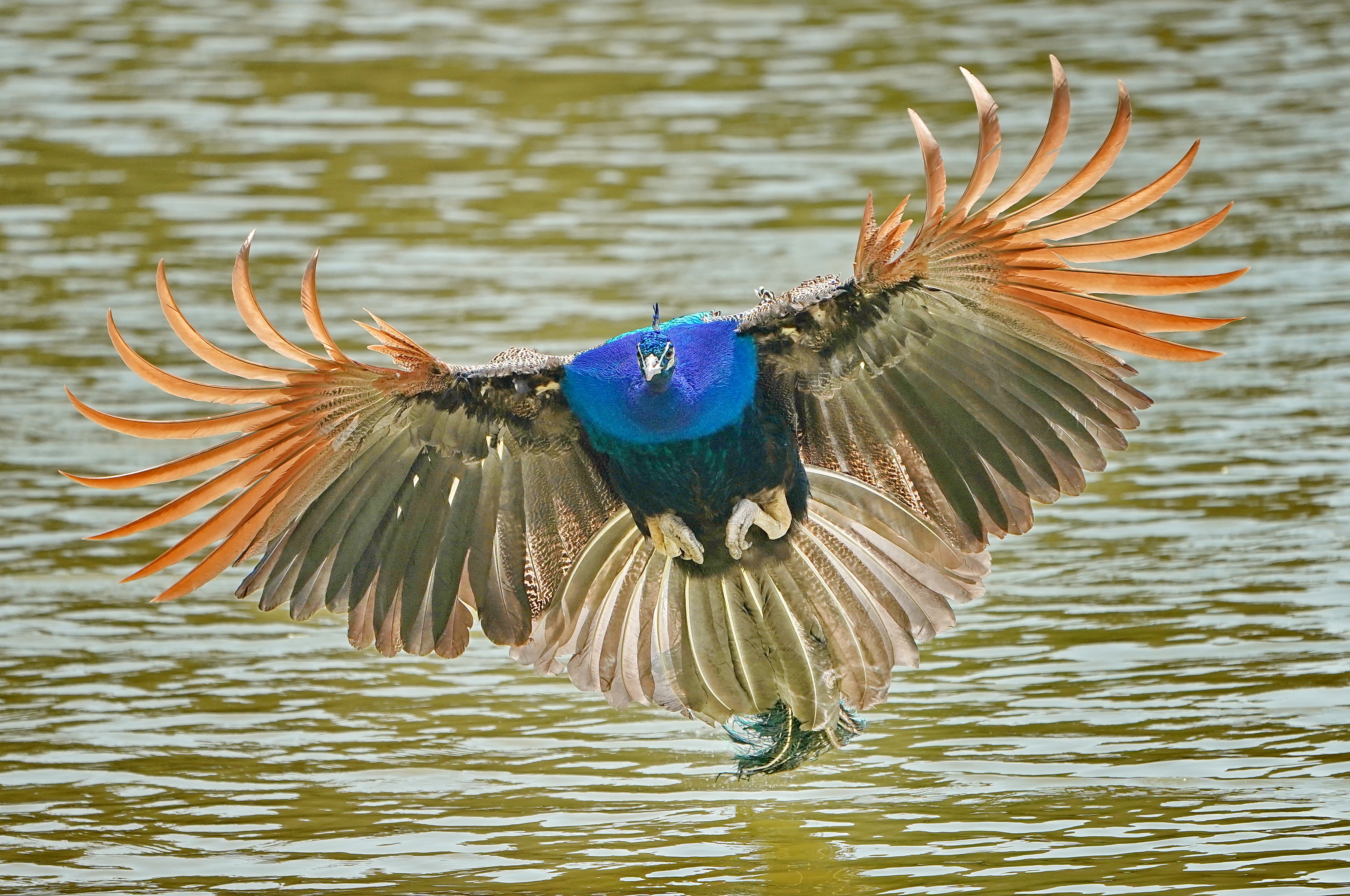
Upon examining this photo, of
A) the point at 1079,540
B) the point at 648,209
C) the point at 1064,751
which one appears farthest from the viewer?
the point at 648,209

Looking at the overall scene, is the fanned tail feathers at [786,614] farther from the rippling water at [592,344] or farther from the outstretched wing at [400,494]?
the rippling water at [592,344]

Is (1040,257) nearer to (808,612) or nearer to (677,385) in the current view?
(677,385)

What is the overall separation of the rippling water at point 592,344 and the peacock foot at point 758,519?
34.3 inches

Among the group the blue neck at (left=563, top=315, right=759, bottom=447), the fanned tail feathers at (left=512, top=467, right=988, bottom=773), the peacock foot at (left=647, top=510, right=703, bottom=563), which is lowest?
the fanned tail feathers at (left=512, top=467, right=988, bottom=773)

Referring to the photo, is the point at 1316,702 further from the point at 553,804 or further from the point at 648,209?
the point at 648,209

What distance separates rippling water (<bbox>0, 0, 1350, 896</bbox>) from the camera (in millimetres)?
5926

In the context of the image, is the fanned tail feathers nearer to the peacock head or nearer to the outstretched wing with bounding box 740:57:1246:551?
the outstretched wing with bounding box 740:57:1246:551

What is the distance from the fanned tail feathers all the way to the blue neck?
0.47m

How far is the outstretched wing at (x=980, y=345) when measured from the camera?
509 centimetres

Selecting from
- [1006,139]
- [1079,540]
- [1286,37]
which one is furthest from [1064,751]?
[1286,37]

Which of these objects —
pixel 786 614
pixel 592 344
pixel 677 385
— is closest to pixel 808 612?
pixel 786 614

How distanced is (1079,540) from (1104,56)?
8150mm

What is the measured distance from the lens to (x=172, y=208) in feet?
42.1

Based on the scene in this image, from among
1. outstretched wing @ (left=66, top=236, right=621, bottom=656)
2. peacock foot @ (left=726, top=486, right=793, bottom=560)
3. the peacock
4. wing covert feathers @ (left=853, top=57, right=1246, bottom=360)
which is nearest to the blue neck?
the peacock
